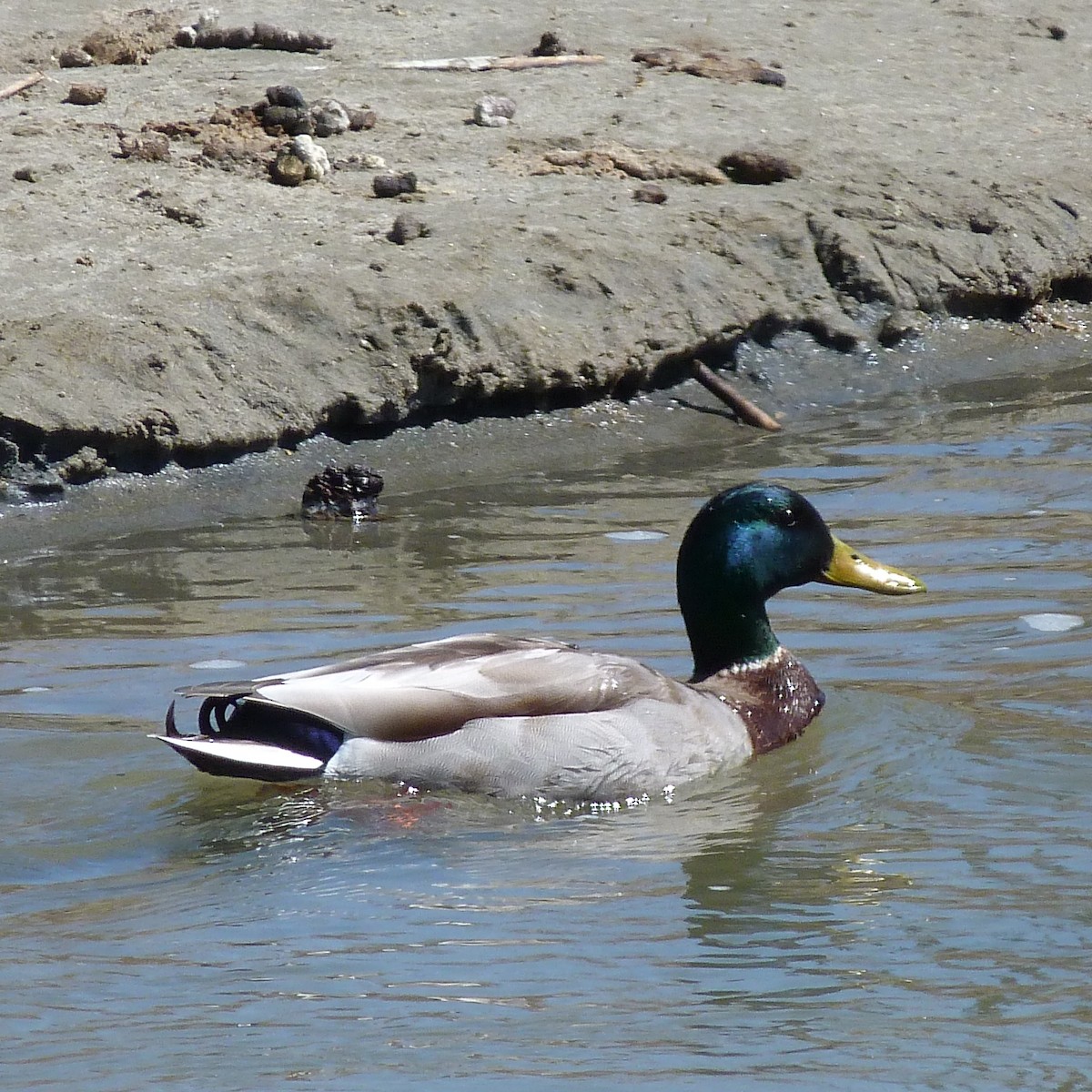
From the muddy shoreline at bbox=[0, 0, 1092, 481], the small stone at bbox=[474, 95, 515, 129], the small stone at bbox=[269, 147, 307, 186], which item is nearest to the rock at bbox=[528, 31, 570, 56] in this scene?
the muddy shoreline at bbox=[0, 0, 1092, 481]

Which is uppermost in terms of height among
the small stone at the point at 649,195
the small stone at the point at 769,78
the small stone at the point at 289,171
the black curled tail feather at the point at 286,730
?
the small stone at the point at 769,78

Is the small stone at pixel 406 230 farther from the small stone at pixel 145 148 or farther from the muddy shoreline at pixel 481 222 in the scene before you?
the small stone at pixel 145 148

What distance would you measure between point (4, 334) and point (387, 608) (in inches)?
98.2

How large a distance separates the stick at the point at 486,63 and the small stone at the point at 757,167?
1531mm

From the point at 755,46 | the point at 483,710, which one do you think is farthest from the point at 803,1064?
the point at 755,46

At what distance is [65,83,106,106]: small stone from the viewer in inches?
429

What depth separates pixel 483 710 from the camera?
539 cm

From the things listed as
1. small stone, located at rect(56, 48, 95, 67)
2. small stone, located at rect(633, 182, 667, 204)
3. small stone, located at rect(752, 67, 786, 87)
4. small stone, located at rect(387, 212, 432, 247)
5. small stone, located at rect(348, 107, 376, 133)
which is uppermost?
small stone, located at rect(752, 67, 786, 87)

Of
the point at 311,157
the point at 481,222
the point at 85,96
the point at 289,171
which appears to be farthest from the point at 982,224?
the point at 85,96

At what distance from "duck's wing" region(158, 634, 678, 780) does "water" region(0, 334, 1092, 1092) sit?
15cm

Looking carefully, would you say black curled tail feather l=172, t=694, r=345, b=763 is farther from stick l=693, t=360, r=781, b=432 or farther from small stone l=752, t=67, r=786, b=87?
small stone l=752, t=67, r=786, b=87

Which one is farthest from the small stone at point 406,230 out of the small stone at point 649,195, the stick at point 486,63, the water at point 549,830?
the stick at point 486,63

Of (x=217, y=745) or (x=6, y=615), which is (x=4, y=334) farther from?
(x=217, y=745)

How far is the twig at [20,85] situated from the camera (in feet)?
36.0
